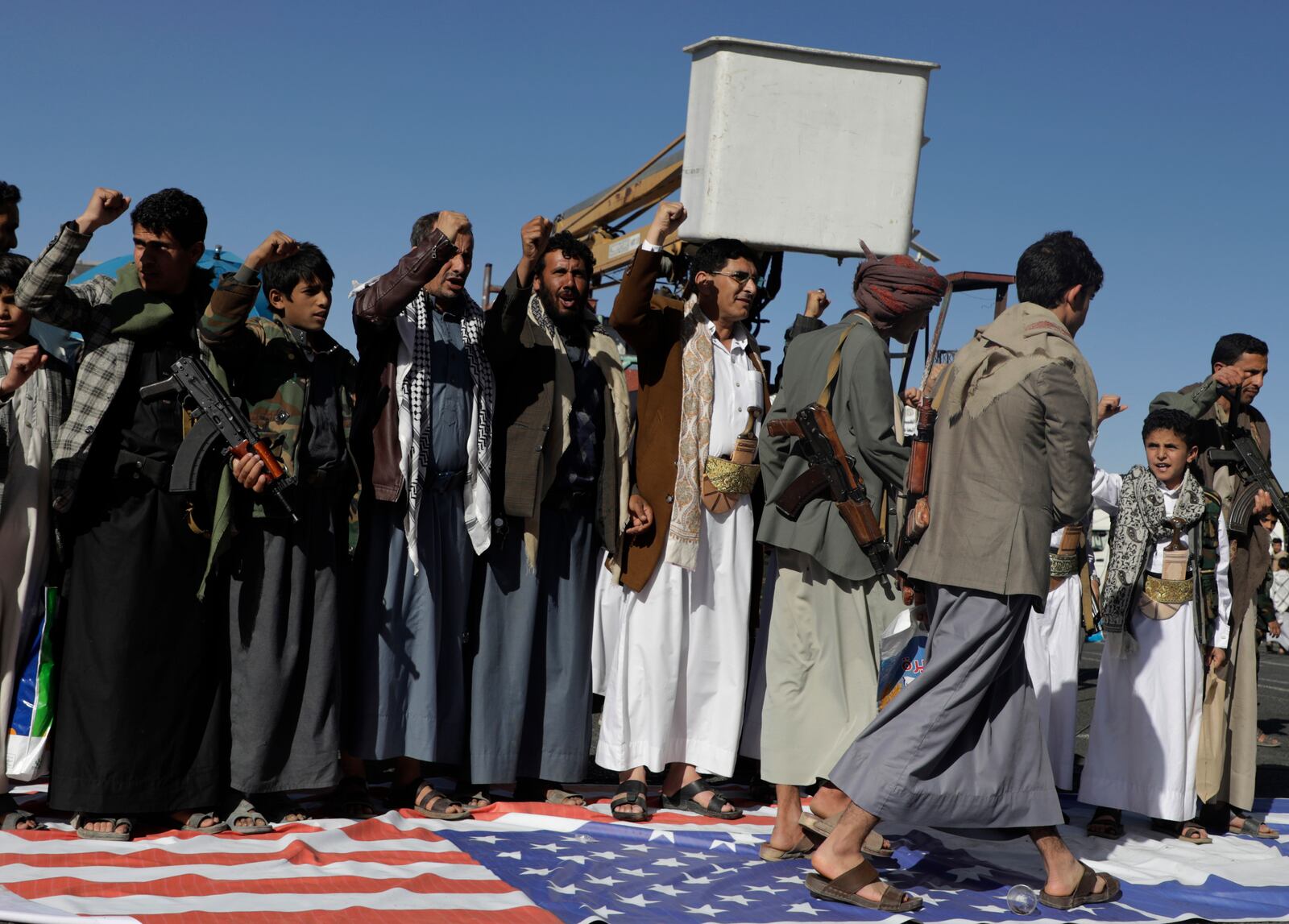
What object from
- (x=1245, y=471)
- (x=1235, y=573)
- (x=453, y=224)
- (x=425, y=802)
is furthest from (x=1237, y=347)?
(x=425, y=802)

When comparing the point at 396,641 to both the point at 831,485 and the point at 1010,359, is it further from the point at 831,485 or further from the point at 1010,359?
the point at 1010,359

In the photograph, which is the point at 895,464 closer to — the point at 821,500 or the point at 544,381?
the point at 821,500

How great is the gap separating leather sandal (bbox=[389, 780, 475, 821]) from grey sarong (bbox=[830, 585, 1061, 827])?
5.22 ft

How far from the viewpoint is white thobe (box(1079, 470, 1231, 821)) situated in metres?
4.97

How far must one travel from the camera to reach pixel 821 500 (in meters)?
4.42

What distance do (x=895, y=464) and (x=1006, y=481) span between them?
556 millimetres

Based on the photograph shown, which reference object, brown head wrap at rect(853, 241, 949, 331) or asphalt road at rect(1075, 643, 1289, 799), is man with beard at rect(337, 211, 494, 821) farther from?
asphalt road at rect(1075, 643, 1289, 799)

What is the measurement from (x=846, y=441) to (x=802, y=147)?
6.61 feet

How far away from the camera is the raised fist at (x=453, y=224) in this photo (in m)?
4.68

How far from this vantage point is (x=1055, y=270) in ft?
13.4

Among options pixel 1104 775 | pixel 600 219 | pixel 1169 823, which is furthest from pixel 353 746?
pixel 600 219

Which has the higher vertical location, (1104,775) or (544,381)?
(544,381)

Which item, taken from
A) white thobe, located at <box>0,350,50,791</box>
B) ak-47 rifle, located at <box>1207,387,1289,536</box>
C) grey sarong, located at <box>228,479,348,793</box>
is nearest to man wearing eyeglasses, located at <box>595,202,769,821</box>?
grey sarong, located at <box>228,479,348,793</box>

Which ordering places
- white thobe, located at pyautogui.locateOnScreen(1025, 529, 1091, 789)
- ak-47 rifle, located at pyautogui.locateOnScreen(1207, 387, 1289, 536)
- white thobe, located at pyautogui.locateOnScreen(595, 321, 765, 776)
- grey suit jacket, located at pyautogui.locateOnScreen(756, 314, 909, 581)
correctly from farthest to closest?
white thobe, located at pyautogui.locateOnScreen(1025, 529, 1091, 789), ak-47 rifle, located at pyautogui.locateOnScreen(1207, 387, 1289, 536), white thobe, located at pyautogui.locateOnScreen(595, 321, 765, 776), grey suit jacket, located at pyautogui.locateOnScreen(756, 314, 909, 581)
